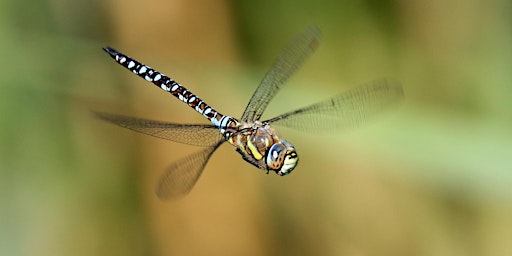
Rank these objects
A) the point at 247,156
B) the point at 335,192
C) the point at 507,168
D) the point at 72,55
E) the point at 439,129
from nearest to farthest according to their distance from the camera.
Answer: the point at 247,156
the point at 507,168
the point at 439,129
the point at 335,192
the point at 72,55

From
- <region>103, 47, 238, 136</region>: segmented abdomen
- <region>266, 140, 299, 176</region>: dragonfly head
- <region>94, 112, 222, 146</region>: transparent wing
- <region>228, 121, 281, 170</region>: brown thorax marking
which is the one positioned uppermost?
<region>103, 47, 238, 136</region>: segmented abdomen

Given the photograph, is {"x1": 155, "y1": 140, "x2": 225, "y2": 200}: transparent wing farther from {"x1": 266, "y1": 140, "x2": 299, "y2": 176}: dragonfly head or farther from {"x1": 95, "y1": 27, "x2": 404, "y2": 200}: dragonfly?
{"x1": 266, "y1": 140, "x2": 299, "y2": 176}: dragonfly head

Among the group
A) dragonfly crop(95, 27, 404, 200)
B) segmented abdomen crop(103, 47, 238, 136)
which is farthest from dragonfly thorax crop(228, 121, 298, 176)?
segmented abdomen crop(103, 47, 238, 136)

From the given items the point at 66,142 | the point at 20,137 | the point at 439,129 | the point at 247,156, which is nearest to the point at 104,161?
the point at 66,142

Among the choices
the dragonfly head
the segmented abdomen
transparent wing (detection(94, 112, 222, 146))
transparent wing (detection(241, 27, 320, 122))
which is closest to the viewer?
the dragonfly head

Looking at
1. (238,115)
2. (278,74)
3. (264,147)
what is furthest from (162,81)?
(264,147)

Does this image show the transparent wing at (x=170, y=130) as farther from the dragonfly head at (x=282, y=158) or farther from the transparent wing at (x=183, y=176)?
the dragonfly head at (x=282, y=158)

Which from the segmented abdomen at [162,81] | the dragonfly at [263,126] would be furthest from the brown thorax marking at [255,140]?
the segmented abdomen at [162,81]

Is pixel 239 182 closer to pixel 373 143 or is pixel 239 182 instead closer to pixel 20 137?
pixel 373 143

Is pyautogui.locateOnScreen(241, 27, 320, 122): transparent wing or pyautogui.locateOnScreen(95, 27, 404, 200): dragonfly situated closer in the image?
pyautogui.locateOnScreen(95, 27, 404, 200): dragonfly
